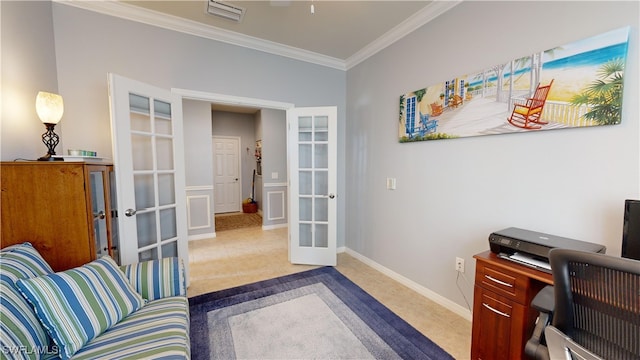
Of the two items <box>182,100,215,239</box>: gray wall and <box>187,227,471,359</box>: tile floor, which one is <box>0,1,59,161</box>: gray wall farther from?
<box>182,100,215,239</box>: gray wall

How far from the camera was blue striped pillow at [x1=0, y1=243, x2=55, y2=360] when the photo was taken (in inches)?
36.7

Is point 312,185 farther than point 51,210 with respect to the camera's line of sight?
Yes

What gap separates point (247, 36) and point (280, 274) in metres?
2.74

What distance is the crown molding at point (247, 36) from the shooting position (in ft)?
7.32

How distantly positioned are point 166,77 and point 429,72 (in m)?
2.59

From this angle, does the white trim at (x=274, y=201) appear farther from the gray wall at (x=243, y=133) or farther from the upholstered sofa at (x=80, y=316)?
the upholstered sofa at (x=80, y=316)

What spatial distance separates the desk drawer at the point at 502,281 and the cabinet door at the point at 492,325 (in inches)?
1.4

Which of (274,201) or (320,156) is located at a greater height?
(320,156)

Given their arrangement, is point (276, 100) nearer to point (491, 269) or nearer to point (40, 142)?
point (40, 142)

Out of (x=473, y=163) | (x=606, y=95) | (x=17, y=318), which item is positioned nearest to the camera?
(x=17, y=318)

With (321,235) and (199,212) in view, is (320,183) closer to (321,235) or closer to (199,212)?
(321,235)

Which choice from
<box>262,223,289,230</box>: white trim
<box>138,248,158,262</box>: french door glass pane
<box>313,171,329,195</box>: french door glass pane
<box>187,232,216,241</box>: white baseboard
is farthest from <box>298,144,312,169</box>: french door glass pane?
<box>187,232,216,241</box>: white baseboard

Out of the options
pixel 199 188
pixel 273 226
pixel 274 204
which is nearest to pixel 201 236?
pixel 199 188

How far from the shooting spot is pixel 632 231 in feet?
3.75
